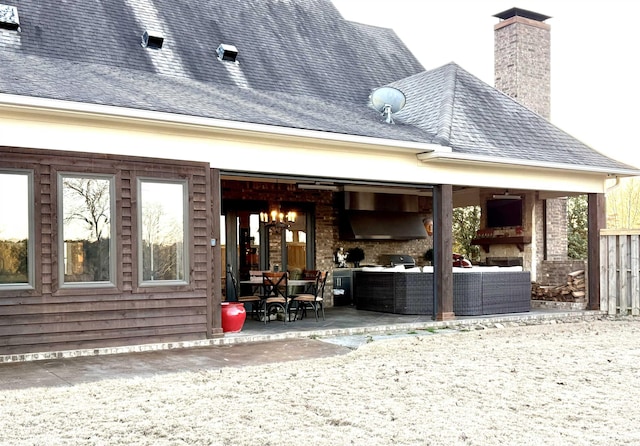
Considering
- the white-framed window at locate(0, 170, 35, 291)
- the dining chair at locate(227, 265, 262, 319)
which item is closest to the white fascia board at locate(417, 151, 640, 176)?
the dining chair at locate(227, 265, 262, 319)

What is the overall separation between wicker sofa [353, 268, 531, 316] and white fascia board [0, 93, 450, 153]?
2544 millimetres

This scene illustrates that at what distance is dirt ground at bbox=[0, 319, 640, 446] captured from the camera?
435 cm

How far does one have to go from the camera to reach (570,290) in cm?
1332

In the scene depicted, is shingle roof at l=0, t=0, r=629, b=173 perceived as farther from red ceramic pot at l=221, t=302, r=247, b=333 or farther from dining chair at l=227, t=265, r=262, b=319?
dining chair at l=227, t=265, r=262, b=319

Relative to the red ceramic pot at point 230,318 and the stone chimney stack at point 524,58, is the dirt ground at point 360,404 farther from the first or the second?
the stone chimney stack at point 524,58

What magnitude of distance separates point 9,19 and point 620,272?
36.0 ft

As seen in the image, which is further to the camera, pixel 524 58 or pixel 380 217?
pixel 524 58

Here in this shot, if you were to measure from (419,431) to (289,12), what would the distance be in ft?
40.1

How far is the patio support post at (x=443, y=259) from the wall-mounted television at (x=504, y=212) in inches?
181

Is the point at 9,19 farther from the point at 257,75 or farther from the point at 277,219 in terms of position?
the point at 277,219

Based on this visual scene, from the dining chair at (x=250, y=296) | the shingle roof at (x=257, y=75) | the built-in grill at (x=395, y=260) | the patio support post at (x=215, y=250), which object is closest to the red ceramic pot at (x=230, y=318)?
the patio support post at (x=215, y=250)

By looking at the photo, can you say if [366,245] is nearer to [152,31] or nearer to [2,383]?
[152,31]

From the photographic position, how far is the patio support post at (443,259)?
10.8m

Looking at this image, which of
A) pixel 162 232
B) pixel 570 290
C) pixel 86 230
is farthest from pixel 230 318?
pixel 570 290
